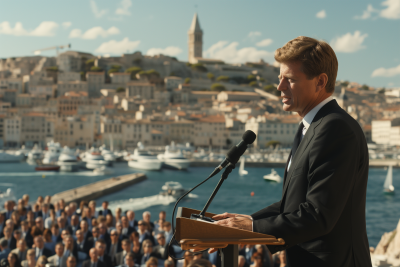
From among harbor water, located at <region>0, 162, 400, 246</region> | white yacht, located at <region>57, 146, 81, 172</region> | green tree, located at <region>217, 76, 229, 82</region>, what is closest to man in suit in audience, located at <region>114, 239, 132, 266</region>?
harbor water, located at <region>0, 162, 400, 246</region>

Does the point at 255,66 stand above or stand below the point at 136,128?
above

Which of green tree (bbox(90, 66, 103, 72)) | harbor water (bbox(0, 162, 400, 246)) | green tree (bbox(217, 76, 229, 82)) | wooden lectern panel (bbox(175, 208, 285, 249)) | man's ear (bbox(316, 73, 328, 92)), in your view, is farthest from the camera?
green tree (bbox(217, 76, 229, 82))

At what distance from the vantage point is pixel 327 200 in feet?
3.02

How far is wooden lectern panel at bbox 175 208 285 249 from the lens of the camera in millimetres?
918

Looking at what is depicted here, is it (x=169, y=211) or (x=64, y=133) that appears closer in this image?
(x=169, y=211)

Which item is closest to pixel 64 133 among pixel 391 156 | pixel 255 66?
pixel 391 156

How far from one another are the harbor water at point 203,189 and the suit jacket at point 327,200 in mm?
14889

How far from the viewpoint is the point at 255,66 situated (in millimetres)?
72875

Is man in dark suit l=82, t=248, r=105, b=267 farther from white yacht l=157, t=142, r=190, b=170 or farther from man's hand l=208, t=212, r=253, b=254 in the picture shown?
white yacht l=157, t=142, r=190, b=170

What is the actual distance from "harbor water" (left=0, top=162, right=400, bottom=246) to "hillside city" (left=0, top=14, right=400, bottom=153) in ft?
28.2

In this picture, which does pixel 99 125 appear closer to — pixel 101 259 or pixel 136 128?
pixel 136 128

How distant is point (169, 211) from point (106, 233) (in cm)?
1438

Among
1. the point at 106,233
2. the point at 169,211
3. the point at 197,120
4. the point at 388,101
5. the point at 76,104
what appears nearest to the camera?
the point at 106,233

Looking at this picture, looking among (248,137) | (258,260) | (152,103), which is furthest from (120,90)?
(248,137)
